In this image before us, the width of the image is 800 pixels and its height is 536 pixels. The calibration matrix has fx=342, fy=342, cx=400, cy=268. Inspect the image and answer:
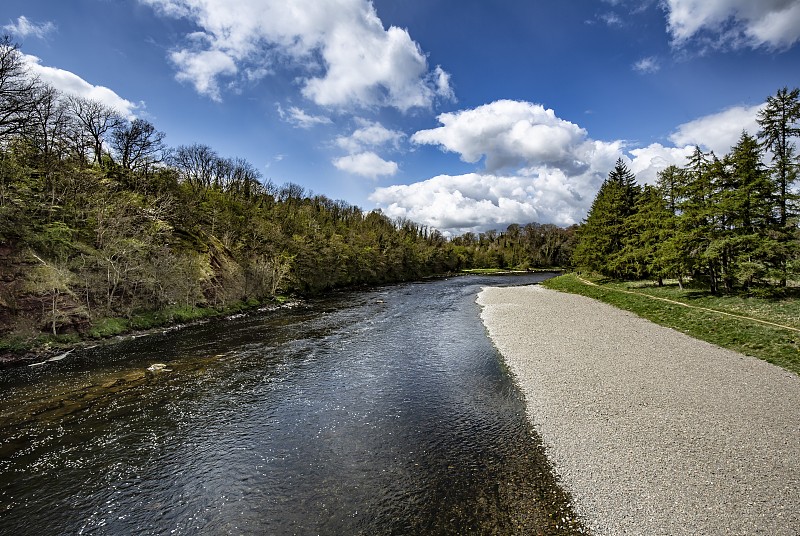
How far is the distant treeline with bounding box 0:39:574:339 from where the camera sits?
23.7 meters

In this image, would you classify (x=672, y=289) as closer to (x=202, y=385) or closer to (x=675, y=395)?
(x=675, y=395)

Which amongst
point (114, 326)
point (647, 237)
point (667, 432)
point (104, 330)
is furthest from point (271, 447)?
point (647, 237)

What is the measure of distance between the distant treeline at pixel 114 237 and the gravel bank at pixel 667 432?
96.7ft

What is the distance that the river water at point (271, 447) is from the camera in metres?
8.48

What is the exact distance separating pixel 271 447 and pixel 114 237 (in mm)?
27014

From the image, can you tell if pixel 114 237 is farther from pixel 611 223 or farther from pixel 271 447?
pixel 611 223

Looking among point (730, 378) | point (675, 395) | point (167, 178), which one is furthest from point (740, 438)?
point (167, 178)

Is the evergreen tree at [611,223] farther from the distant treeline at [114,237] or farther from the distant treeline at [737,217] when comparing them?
the distant treeline at [114,237]

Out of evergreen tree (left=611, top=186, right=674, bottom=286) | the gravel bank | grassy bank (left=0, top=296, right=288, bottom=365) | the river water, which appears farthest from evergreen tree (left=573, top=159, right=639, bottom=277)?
grassy bank (left=0, top=296, right=288, bottom=365)

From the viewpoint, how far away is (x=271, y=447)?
1164 cm

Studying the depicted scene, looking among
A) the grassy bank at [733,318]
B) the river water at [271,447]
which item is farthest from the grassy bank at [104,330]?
the grassy bank at [733,318]

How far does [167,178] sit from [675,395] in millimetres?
57214

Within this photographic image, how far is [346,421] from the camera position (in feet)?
43.8

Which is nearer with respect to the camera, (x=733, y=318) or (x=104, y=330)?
(x=733, y=318)
